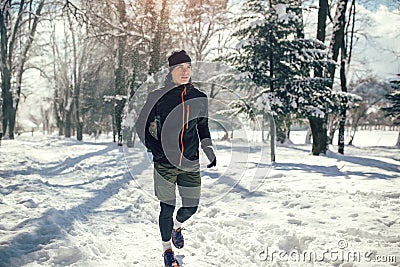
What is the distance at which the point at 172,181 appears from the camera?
334 centimetres

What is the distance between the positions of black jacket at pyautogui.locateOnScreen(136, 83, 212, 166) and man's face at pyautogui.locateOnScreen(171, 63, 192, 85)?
0.06m

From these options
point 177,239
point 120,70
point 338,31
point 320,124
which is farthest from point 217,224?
point 120,70

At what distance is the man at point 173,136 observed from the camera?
3.25m

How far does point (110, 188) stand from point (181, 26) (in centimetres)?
1891

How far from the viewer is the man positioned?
10.7 ft

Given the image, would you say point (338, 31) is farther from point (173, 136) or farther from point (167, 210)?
point (167, 210)

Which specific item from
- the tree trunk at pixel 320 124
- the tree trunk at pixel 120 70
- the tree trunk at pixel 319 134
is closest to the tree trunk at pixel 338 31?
the tree trunk at pixel 320 124

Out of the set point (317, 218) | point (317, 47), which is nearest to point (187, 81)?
point (317, 218)

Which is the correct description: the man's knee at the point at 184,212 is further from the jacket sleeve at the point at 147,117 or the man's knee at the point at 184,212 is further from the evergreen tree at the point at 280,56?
the evergreen tree at the point at 280,56

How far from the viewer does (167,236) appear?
10.7 ft

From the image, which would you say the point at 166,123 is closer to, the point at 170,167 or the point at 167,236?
the point at 170,167

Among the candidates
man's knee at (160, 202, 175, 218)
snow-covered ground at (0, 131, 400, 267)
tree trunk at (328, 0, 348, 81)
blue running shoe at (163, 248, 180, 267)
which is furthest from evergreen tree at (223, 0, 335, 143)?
blue running shoe at (163, 248, 180, 267)

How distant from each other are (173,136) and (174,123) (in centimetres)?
14

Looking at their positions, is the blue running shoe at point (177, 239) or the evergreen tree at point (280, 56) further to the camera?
the evergreen tree at point (280, 56)
